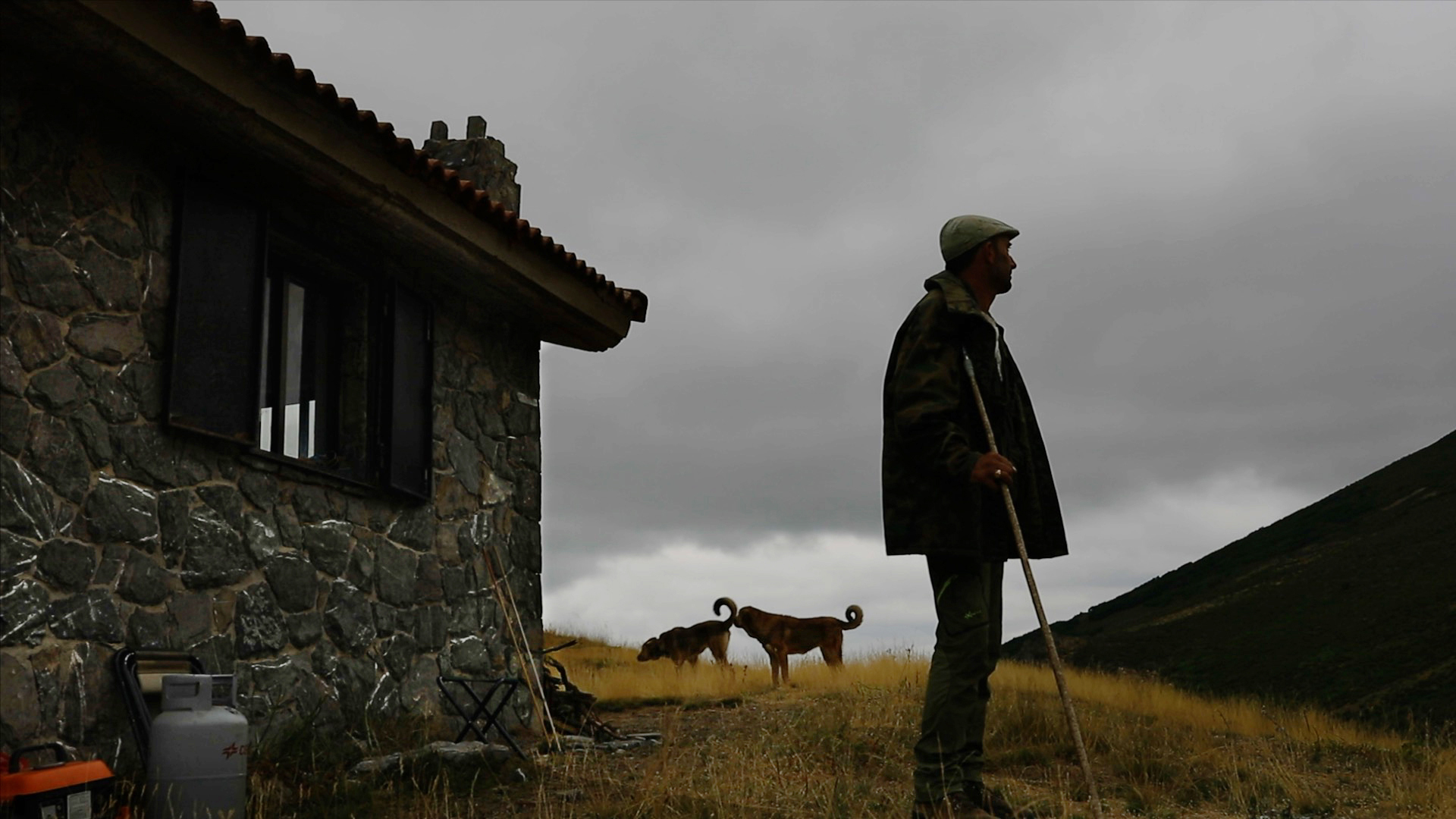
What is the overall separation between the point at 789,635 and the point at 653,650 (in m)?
1.51

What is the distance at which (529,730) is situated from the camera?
851 cm

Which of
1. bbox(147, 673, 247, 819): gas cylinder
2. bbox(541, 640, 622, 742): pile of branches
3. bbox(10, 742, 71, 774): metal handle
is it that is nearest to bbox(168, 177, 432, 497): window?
bbox(147, 673, 247, 819): gas cylinder

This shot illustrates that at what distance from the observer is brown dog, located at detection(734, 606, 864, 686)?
12.1 meters

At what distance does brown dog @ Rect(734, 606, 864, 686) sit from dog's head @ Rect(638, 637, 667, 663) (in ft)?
3.24

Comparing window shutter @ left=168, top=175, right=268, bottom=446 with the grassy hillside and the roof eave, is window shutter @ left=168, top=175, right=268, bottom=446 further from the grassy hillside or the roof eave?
the grassy hillside

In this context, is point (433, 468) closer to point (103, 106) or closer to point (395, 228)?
point (395, 228)

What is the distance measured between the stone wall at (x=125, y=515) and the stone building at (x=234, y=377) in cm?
1

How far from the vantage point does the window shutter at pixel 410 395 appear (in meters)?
7.50

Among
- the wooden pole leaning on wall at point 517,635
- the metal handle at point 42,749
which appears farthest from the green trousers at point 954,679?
the wooden pole leaning on wall at point 517,635

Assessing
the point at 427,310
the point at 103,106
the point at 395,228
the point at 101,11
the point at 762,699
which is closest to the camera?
the point at 101,11

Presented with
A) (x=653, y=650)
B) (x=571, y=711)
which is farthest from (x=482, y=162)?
(x=653, y=650)

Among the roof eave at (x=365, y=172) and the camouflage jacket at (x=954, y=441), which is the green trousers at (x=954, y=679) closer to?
the camouflage jacket at (x=954, y=441)

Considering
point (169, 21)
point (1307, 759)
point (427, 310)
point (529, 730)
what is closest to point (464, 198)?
point (427, 310)

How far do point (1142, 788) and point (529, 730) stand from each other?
3977 millimetres
